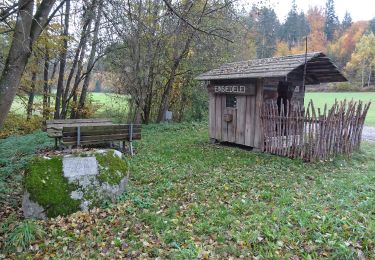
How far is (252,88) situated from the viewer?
33.4 feet

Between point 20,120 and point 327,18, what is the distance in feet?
209

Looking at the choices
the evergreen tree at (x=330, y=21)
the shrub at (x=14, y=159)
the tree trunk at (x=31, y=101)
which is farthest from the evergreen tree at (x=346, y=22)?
the shrub at (x=14, y=159)

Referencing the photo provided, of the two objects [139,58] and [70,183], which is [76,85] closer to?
[139,58]

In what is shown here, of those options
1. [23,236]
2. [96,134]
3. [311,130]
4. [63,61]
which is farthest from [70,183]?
[63,61]

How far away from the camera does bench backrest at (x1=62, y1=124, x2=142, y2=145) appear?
809 cm

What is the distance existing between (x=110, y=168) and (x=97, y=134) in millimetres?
3116

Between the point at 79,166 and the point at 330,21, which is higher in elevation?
the point at 330,21

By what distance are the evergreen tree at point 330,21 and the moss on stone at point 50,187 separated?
2553 inches

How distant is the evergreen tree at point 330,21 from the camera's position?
59428mm

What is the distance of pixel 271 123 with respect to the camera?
9766 millimetres

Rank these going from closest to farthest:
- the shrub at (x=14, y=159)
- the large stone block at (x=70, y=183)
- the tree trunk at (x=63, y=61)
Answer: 1. the large stone block at (x=70, y=183)
2. the shrub at (x=14, y=159)
3. the tree trunk at (x=63, y=61)

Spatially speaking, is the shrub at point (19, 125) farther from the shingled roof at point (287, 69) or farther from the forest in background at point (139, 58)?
the shingled roof at point (287, 69)

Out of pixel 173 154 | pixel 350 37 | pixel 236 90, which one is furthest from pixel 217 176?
pixel 350 37

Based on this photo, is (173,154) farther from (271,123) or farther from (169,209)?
(169,209)
